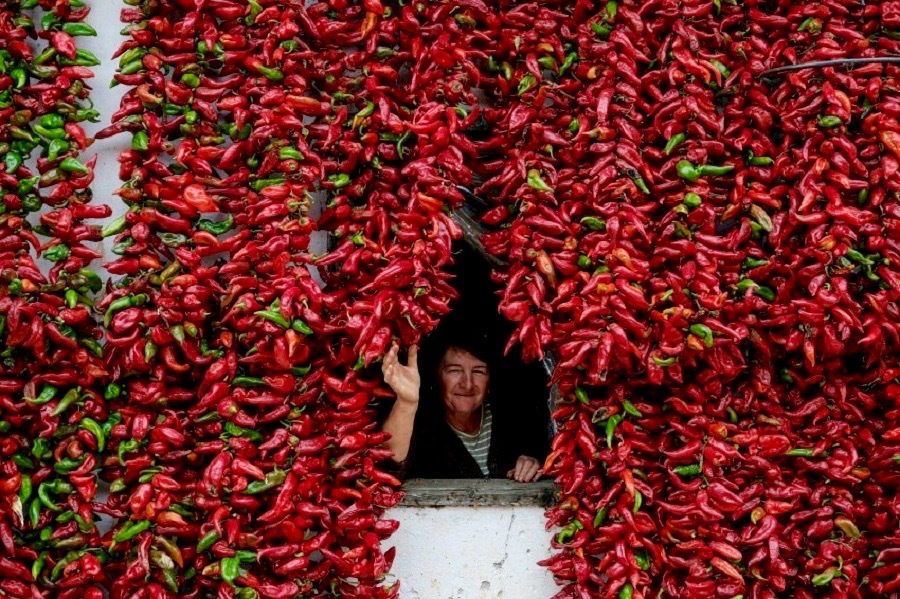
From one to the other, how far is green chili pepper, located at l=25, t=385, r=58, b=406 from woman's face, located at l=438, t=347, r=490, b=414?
1.62 meters

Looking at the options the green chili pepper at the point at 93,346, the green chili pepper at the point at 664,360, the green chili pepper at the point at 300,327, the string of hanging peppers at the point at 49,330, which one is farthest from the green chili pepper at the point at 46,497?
the green chili pepper at the point at 664,360

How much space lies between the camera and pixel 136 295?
2951 millimetres

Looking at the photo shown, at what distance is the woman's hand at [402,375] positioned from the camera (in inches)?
121

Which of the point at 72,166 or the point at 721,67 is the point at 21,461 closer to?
the point at 72,166

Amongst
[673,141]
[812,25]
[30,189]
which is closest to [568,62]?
[673,141]

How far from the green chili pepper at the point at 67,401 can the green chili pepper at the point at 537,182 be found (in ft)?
5.24

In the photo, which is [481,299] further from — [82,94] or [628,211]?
[82,94]

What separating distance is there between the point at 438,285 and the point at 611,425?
2.44ft

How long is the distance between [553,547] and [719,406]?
75cm

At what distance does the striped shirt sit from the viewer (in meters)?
4.02

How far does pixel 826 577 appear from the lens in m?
3.08

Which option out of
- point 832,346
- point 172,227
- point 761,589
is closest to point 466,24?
point 172,227

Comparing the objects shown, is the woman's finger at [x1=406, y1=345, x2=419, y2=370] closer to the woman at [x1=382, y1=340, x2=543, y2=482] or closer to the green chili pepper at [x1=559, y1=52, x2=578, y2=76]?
the woman at [x1=382, y1=340, x2=543, y2=482]

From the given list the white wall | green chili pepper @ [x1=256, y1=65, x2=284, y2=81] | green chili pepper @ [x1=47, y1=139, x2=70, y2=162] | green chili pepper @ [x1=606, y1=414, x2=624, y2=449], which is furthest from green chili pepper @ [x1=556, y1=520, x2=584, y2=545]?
green chili pepper @ [x1=47, y1=139, x2=70, y2=162]
